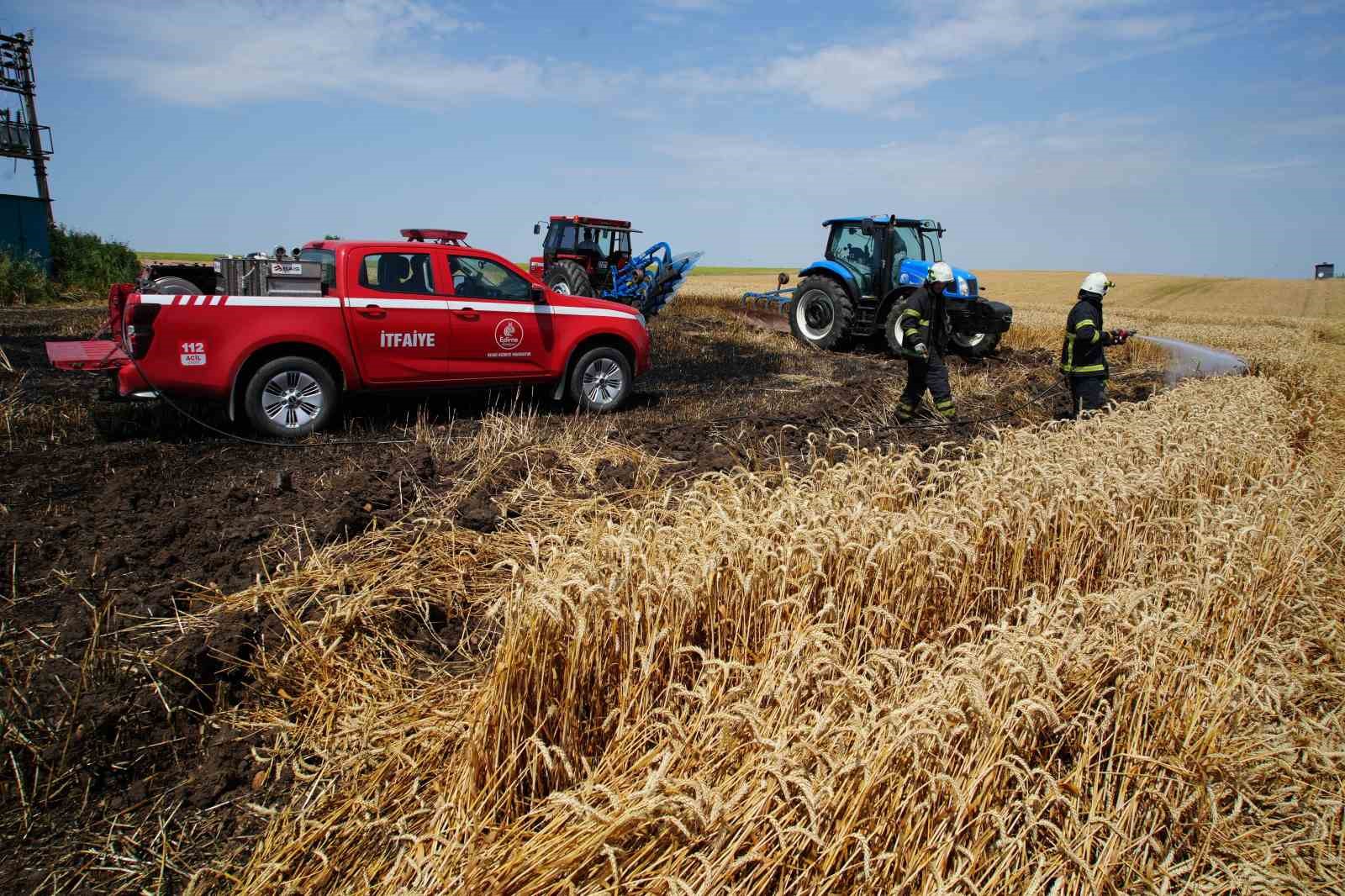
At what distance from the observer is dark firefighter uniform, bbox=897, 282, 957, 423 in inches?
317

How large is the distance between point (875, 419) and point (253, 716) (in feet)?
22.8

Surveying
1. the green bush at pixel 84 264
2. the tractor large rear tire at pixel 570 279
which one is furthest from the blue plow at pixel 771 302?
the green bush at pixel 84 264

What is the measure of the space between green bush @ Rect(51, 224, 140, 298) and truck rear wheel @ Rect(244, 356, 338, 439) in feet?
64.4

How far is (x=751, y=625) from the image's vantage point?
9.95 ft

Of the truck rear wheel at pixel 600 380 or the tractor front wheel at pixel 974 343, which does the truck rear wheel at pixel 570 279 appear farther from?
the truck rear wheel at pixel 600 380

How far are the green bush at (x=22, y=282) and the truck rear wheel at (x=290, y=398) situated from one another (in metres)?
17.8

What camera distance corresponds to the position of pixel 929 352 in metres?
8.23

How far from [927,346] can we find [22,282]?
72.0 feet

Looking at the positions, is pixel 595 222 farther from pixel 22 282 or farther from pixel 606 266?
pixel 22 282

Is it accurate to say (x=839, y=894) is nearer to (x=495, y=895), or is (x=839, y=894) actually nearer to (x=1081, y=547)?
(x=495, y=895)

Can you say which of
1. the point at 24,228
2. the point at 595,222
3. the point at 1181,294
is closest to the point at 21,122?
the point at 24,228

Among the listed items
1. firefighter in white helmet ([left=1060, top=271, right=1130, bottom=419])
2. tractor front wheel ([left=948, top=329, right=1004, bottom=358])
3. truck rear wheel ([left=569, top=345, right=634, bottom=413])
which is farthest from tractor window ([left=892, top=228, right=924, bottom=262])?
truck rear wheel ([left=569, top=345, right=634, bottom=413])

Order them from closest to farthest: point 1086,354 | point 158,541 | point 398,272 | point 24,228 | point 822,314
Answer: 1. point 158,541
2. point 398,272
3. point 1086,354
4. point 822,314
5. point 24,228

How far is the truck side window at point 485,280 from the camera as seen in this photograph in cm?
752
